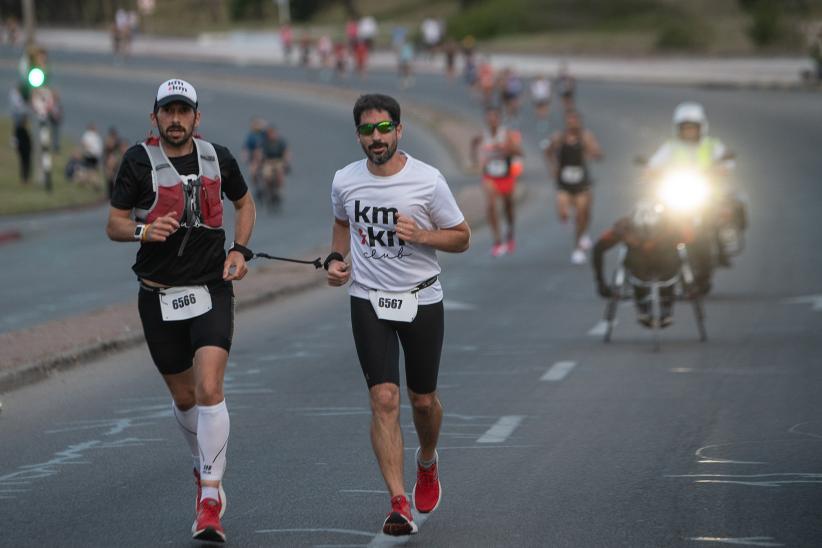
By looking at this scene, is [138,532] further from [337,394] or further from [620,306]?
[620,306]

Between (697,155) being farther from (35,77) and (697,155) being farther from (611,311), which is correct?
(35,77)

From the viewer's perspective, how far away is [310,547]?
283 inches

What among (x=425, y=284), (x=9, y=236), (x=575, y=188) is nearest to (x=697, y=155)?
(x=575, y=188)

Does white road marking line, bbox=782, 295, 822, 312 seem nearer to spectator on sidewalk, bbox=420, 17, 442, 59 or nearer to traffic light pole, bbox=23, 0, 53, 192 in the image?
traffic light pole, bbox=23, 0, 53, 192

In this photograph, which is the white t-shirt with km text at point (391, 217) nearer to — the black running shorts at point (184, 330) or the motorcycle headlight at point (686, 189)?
the black running shorts at point (184, 330)

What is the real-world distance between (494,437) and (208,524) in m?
3.31

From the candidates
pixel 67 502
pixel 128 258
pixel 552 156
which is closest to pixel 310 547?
Result: pixel 67 502

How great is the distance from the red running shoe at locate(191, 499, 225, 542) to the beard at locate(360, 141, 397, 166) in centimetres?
160

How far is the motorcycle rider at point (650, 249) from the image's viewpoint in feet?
49.7

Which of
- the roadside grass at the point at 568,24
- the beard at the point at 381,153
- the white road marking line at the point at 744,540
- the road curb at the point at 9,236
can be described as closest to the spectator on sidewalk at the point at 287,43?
the roadside grass at the point at 568,24

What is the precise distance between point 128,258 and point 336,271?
807 inches

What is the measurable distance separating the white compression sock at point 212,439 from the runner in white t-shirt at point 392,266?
25.1 inches

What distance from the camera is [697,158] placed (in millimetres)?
17547

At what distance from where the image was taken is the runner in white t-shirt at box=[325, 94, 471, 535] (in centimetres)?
757
